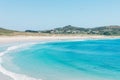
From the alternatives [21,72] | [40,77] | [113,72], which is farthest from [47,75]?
[113,72]

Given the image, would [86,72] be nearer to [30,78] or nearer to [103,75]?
[103,75]

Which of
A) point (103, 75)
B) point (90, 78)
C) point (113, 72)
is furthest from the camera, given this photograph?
point (113, 72)

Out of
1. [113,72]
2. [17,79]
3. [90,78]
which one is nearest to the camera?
[17,79]

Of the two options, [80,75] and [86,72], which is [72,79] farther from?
[86,72]

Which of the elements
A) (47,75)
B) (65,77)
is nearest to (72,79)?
(65,77)

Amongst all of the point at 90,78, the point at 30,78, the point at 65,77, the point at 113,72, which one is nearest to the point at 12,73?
the point at 30,78

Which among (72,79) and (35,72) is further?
(35,72)

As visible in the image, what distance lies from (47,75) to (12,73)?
2.59 metres

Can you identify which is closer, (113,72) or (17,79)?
(17,79)

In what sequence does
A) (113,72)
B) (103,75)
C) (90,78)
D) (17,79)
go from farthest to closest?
1. (113,72)
2. (103,75)
3. (90,78)
4. (17,79)

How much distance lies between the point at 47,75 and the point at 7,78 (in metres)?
3.04

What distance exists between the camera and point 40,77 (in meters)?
19.4

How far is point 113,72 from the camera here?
22.6 meters

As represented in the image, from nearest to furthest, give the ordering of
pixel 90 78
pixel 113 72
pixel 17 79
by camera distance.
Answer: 1. pixel 17 79
2. pixel 90 78
3. pixel 113 72
